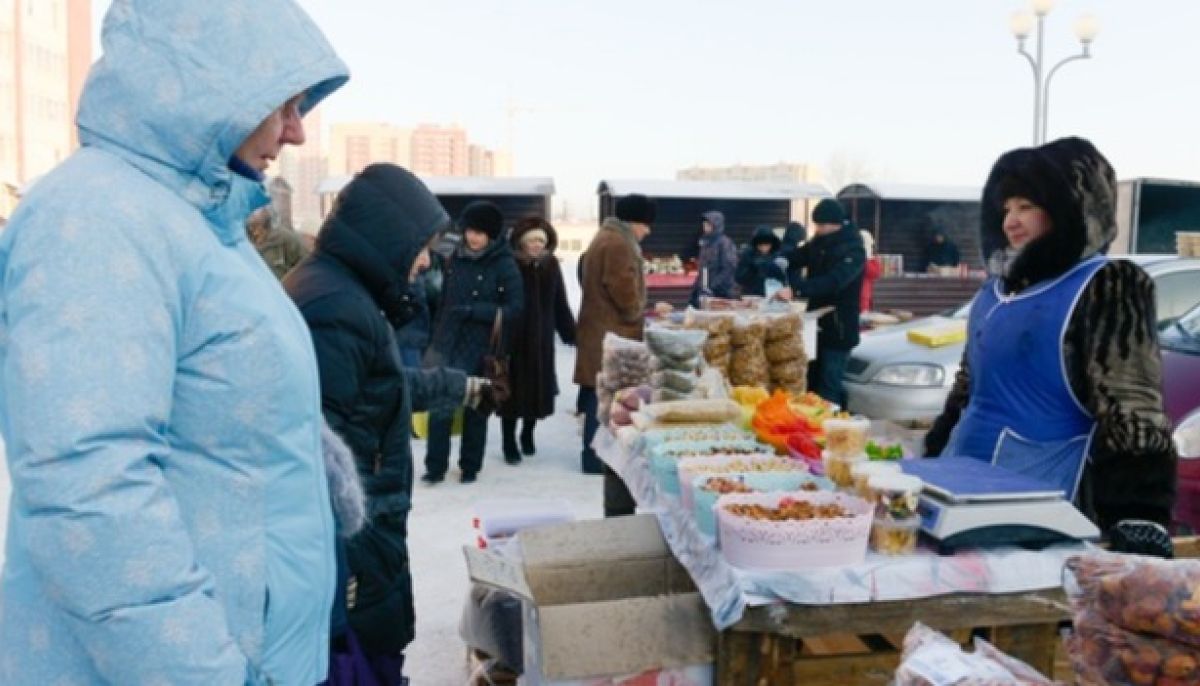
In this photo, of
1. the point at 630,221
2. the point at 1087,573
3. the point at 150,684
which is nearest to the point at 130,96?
the point at 150,684

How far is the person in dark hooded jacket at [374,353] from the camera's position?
2189mm

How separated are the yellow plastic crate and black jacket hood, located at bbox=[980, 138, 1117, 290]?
4534 mm

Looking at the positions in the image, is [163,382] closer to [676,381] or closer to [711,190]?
[676,381]

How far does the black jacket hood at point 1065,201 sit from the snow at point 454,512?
7.08 ft

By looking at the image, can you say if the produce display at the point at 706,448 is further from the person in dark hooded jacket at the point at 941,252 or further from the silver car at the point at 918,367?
the person in dark hooded jacket at the point at 941,252

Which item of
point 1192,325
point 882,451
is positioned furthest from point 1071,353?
point 1192,325

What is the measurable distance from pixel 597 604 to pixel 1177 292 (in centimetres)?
→ 565

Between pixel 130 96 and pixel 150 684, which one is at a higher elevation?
pixel 130 96

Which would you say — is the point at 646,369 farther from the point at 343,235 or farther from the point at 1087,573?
the point at 1087,573

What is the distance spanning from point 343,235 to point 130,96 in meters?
1.07

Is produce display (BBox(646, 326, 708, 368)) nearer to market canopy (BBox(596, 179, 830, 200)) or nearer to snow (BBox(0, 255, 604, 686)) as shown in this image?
snow (BBox(0, 255, 604, 686))

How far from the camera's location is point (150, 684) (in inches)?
45.5

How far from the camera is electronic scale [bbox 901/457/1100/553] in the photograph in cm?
234

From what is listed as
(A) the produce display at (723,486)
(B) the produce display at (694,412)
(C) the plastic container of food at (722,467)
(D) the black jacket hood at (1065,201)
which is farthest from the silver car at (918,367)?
(A) the produce display at (723,486)
